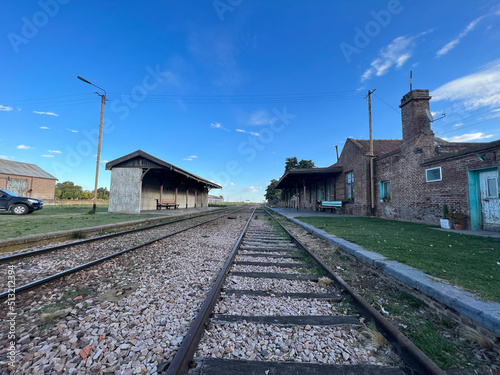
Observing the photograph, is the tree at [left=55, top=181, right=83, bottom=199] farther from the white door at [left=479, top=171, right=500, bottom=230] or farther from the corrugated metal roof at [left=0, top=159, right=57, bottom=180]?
the white door at [left=479, top=171, right=500, bottom=230]

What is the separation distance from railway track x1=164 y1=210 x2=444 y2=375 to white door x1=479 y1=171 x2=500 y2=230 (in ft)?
26.4

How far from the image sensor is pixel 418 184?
10406 mm

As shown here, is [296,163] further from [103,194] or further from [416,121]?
[103,194]

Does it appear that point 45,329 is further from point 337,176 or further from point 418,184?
point 337,176

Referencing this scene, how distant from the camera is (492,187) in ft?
24.7

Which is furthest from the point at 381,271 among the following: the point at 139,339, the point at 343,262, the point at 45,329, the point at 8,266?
the point at 8,266

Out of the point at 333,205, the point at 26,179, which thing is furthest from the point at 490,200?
the point at 26,179

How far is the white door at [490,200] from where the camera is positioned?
24.3ft

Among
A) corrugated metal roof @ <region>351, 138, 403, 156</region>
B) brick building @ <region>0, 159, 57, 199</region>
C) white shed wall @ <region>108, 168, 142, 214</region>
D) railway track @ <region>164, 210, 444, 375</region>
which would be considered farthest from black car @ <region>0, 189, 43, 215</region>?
Answer: brick building @ <region>0, 159, 57, 199</region>

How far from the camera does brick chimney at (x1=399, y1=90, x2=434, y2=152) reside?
1038cm

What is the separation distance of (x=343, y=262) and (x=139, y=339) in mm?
4031

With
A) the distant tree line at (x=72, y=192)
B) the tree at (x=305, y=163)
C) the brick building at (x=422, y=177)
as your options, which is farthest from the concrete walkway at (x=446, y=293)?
the distant tree line at (x=72, y=192)

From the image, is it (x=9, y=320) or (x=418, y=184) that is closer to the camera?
(x=9, y=320)

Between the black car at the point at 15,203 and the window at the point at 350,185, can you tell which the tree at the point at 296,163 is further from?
the black car at the point at 15,203
